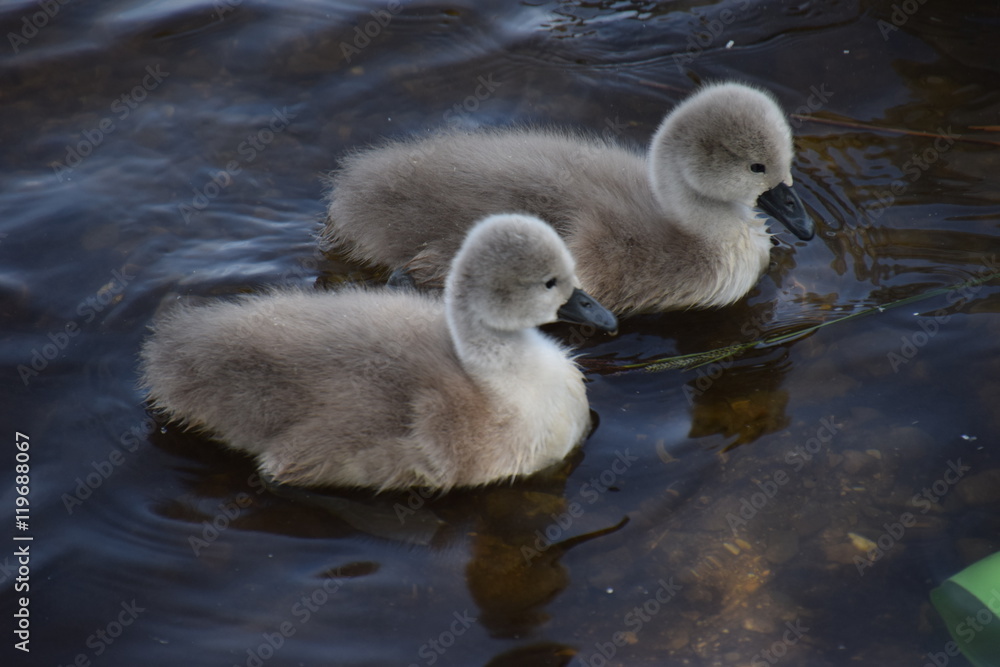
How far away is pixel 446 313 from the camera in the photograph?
3.75 metres

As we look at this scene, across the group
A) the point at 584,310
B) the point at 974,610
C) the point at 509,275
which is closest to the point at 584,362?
the point at 584,310

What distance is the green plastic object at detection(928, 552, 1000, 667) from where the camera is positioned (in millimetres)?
3160

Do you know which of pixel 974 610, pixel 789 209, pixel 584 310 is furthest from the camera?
pixel 789 209

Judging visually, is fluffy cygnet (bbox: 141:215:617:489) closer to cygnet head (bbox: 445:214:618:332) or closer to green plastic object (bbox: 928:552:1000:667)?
cygnet head (bbox: 445:214:618:332)

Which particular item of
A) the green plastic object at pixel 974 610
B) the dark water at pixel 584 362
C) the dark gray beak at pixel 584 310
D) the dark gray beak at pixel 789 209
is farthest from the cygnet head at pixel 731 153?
the green plastic object at pixel 974 610

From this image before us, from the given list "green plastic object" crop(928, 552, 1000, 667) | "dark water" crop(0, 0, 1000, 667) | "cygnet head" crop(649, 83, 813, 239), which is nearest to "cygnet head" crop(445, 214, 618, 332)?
"dark water" crop(0, 0, 1000, 667)

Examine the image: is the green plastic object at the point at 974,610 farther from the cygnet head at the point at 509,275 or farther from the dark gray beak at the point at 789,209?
the dark gray beak at the point at 789,209

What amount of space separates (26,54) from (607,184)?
3460mm

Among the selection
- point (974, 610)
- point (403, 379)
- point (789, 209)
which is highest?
point (789, 209)

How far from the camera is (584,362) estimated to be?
433cm

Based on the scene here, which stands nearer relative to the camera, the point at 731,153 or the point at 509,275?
→ the point at 509,275

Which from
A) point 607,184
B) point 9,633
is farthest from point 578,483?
point 9,633

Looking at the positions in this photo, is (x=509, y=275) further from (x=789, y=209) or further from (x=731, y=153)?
(x=789, y=209)

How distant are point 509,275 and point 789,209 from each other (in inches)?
59.7
